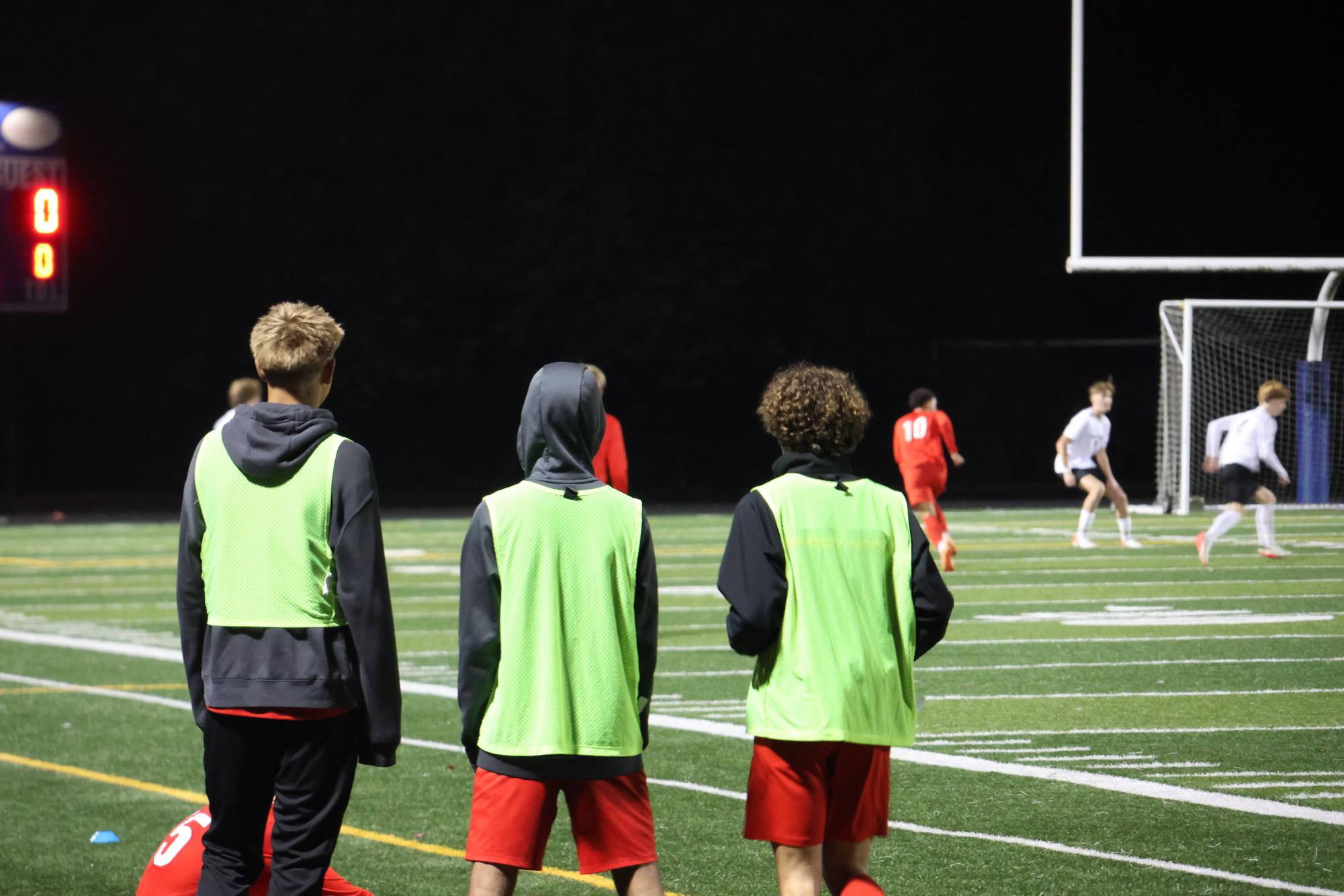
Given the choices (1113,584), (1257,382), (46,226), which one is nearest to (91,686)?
(46,226)

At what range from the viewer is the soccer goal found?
54.2 ft

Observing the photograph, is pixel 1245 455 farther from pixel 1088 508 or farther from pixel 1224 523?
pixel 1088 508

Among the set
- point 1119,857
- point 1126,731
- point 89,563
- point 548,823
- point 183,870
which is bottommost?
point 89,563

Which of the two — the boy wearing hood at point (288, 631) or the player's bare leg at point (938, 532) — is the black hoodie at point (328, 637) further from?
the player's bare leg at point (938, 532)

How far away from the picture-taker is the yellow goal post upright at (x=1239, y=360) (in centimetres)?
1378

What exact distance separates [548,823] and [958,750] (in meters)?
4.92

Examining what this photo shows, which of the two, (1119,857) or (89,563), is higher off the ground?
(1119,857)

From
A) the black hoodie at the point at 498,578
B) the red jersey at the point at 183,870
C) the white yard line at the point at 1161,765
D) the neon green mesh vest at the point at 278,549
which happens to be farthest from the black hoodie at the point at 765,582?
the white yard line at the point at 1161,765

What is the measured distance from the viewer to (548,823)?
4.39 metres

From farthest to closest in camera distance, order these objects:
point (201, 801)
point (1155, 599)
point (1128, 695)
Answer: point (1155, 599), point (1128, 695), point (201, 801)

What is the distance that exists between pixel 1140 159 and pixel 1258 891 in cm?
3441

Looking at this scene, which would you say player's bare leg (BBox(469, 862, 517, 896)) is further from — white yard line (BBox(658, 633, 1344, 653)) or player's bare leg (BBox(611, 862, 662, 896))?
white yard line (BBox(658, 633, 1344, 653))

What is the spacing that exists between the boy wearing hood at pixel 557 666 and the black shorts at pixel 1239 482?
14323mm

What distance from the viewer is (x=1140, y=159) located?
38750 mm
